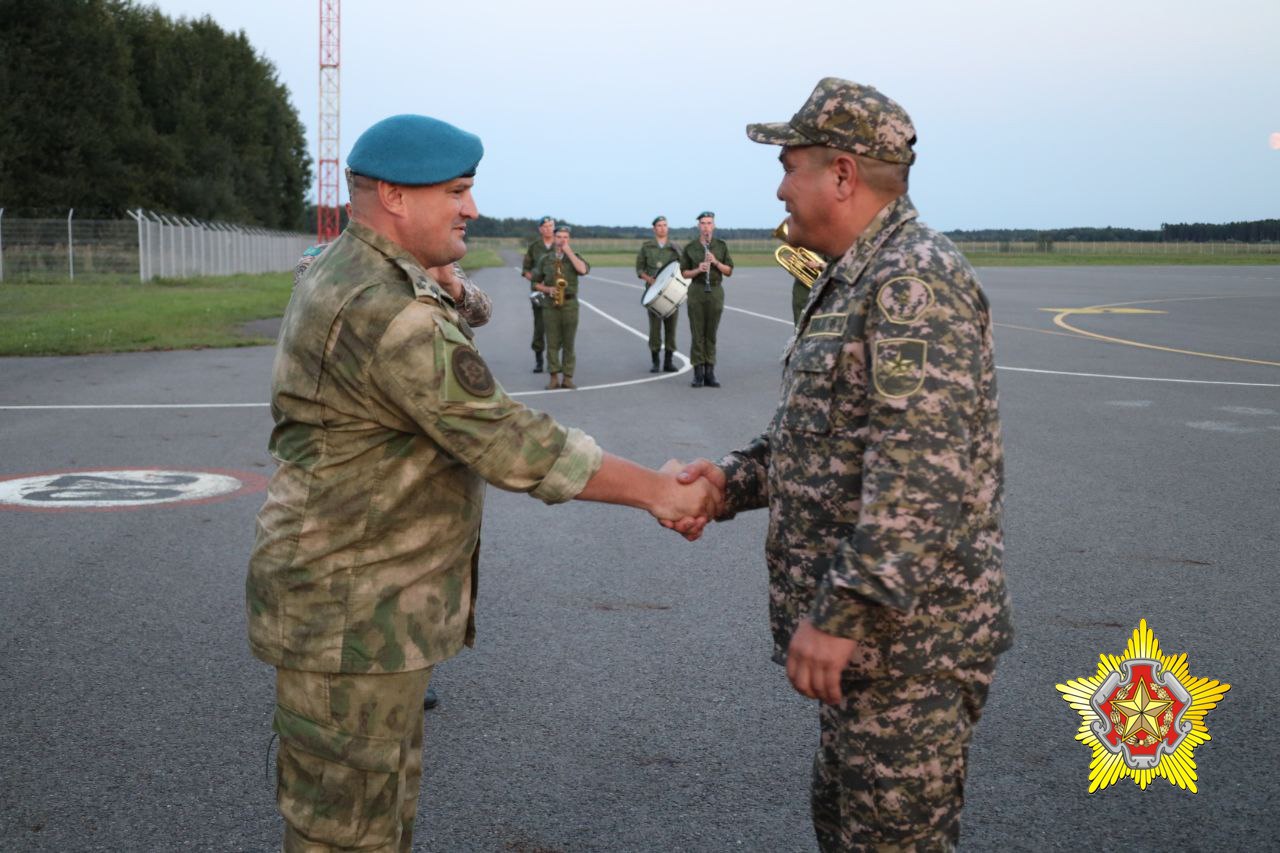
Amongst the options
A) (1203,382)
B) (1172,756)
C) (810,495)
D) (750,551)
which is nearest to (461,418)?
(810,495)

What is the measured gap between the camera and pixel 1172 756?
4.48 meters

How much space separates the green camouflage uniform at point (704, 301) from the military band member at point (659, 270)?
523 mm

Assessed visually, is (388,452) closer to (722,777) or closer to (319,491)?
(319,491)

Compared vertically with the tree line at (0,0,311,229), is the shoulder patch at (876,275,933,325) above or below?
below

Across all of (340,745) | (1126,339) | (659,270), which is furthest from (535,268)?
(340,745)

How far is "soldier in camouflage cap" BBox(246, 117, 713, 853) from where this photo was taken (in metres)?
2.78

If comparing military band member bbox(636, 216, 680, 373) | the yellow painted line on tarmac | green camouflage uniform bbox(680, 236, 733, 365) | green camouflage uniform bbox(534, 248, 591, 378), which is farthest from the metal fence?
the yellow painted line on tarmac

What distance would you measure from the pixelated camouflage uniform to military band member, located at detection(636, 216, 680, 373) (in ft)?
49.5

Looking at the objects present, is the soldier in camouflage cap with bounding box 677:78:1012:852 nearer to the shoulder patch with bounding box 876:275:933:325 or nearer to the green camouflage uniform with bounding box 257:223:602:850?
the shoulder patch with bounding box 876:275:933:325

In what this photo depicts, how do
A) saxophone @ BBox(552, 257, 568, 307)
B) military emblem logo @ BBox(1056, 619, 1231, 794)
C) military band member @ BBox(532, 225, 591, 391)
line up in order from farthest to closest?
saxophone @ BBox(552, 257, 568, 307) < military band member @ BBox(532, 225, 591, 391) < military emblem logo @ BBox(1056, 619, 1231, 794)

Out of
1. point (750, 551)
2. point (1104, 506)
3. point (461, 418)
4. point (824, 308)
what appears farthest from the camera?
point (1104, 506)

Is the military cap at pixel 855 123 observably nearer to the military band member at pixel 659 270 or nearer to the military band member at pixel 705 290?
the military band member at pixel 705 290

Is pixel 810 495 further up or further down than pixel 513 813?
further up

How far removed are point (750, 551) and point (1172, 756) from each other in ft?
11.2
